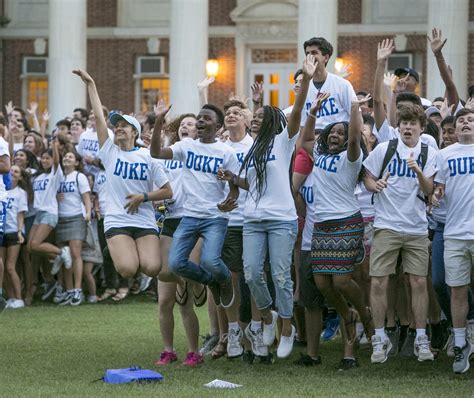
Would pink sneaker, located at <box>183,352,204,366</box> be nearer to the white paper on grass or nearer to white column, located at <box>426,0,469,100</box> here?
the white paper on grass

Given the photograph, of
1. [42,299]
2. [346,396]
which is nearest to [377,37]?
[42,299]

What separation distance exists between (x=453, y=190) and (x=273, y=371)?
2247mm

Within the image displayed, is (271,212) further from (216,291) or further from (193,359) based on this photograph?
(193,359)

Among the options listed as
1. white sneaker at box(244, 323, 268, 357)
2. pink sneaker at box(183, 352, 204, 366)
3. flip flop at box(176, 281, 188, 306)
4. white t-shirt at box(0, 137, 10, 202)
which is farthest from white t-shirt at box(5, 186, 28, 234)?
white sneaker at box(244, 323, 268, 357)

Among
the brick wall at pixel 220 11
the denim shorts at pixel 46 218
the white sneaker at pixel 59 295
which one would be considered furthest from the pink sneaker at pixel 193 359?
the brick wall at pixel 220 11

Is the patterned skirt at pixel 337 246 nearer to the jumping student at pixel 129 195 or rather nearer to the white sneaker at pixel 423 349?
the white sneaker at pixel 423 349

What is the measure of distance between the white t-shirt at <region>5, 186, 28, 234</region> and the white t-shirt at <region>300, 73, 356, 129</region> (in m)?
6.68

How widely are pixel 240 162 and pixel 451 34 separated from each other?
1737cm

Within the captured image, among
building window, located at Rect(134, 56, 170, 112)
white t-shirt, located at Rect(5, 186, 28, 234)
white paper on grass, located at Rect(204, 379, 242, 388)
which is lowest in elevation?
white paper on grass, located at Rect(204, 379, 242, 388)

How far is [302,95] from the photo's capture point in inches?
427

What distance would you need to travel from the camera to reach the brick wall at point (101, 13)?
34.9 metres

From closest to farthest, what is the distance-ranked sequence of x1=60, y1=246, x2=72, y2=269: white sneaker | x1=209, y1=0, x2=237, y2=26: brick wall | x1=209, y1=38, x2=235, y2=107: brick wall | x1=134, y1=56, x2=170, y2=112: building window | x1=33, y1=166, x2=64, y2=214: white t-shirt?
x1=33, y1=166, x2=64, y2=214: white t-shirt → x1=60, y1=246, x2=72, y2=269: white sneaker → x1=209, y1=38, x2=235, y2=107: brick wall → x1=209, y1=0, x2=237, y2=26: brick wall → x1=134, y1=56, x2=170, y2=112: building window

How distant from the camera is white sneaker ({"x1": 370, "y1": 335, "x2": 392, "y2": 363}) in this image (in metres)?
10.9

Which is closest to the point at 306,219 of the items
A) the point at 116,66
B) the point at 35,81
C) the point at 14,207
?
the point at 14,207
